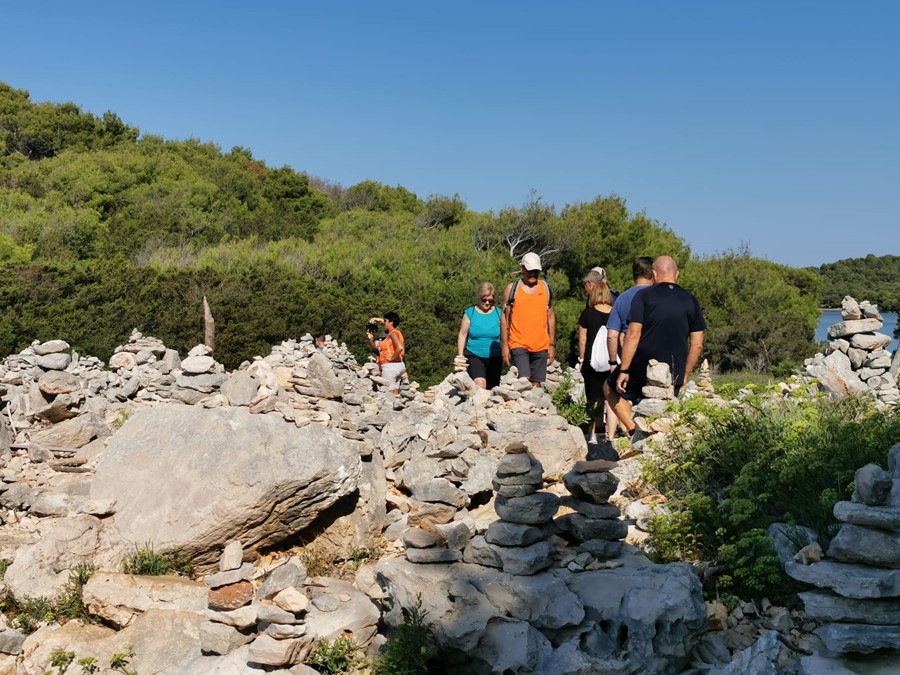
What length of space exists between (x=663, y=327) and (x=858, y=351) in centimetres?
350

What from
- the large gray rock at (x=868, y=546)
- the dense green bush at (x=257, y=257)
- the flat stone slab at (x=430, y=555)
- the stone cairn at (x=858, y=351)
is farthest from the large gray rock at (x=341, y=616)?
the dense green bush at (x=257, y=257)

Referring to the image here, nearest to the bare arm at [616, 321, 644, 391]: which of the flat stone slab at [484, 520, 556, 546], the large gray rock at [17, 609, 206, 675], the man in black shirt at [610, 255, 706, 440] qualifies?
the man in black shirt at [610, 255, 706, 440]

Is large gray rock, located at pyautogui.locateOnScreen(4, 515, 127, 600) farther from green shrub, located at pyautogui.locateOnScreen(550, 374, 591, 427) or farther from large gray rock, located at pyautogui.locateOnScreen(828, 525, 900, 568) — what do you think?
green shrub, located at pyautogui.locateOnScreen(550, 374, 591, 427)

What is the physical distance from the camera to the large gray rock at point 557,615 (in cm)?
387

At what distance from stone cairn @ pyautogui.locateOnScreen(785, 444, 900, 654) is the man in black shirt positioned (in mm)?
3369

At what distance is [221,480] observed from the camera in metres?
5.60

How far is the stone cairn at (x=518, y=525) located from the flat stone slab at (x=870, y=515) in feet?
5.47

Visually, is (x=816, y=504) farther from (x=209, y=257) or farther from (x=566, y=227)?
(x=566, y=227)

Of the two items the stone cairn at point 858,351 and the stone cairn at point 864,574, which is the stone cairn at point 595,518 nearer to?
the stone cairn at point 864,574

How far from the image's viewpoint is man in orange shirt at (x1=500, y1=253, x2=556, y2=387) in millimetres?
8195

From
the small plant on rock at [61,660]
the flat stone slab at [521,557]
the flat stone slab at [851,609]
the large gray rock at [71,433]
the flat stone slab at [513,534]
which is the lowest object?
the small plant on rock at [61,660]

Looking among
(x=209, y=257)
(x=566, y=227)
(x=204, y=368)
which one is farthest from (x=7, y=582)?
(x=566, y=227)

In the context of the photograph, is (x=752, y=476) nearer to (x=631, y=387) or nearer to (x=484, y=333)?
(x=631, y=387)

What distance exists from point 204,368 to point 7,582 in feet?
10.8
